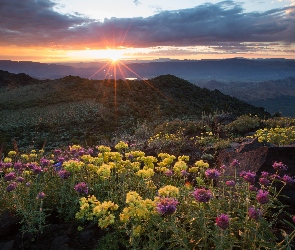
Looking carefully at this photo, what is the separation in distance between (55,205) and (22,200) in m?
0.49

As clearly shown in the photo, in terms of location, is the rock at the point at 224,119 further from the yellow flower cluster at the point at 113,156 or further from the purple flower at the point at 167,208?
the purple flower at the point at 167,208

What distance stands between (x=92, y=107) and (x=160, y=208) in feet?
98.6

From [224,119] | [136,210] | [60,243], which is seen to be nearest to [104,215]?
[136,210]

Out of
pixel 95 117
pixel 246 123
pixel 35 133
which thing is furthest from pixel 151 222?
pixel 95 117

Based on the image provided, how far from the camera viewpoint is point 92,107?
32.0 meters

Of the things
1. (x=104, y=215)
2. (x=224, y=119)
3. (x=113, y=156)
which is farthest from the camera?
(x=224, y=119)

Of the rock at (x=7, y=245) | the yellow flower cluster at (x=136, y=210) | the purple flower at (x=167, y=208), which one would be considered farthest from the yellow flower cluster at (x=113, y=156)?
the purple flower at (x=167, y=208)

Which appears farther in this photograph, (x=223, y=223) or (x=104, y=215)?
(x=104, y=215)

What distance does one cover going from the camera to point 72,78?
155ft

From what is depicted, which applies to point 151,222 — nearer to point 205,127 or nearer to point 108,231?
point 108,231

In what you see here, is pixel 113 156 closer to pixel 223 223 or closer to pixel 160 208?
pixel 160 208

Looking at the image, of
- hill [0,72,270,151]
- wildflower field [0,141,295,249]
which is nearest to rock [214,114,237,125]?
hill [0,72,270,151]

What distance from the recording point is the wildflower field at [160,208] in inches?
113

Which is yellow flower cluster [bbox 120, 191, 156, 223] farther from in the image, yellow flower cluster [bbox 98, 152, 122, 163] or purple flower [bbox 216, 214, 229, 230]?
yellow flower cluster [bbox 98, 152, 122, 163]
